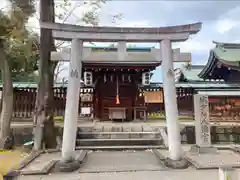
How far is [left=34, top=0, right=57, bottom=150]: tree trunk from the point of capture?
10637 mm

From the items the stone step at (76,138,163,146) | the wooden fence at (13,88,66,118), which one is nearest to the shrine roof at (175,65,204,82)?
the stone step at (76,138,163,146)

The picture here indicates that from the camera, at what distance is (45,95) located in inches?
425

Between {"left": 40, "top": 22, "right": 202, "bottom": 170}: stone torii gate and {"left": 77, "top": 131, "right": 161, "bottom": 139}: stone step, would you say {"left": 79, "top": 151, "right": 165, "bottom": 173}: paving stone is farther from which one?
{"left": 77, "top": 131, "right": 161, "bottom": 139}: stone step

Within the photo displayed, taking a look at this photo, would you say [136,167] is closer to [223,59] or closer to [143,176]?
[143,176]

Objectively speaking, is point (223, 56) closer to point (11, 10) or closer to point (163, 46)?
point (163, 46)

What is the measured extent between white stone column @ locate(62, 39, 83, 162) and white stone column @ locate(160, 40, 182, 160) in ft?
9.01

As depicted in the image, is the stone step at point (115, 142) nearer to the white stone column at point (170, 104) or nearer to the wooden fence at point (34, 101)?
the white stone column at point (170, 104)

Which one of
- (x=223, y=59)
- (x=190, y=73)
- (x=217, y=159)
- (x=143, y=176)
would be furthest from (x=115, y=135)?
(x=190, y=73)

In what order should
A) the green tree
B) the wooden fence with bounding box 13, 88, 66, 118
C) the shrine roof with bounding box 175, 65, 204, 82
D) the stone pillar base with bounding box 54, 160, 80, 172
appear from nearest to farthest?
1. the stone pillar base with bounding box 54, 160, 80, 172
2. the green tree
3. the wooden fence with bounding box 13, 88, 66, 118
4. the shrine roof with bounding box 175, 65, 204, 82

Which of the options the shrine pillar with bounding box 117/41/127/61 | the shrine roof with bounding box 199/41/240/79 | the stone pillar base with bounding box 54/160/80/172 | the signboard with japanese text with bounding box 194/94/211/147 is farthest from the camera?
the shrine roof with bounding box 199/41/240/79

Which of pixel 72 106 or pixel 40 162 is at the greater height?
pixel 72 106

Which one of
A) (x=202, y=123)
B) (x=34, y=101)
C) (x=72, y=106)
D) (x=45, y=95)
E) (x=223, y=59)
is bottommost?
(x=202, y=123)

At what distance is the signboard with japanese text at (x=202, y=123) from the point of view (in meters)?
9.90

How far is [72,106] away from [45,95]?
3.83 metres
